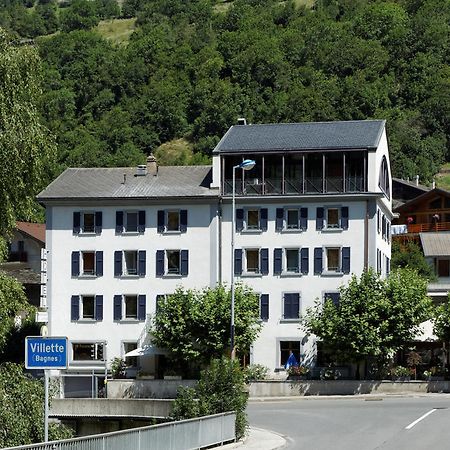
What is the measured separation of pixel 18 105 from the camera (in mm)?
30438

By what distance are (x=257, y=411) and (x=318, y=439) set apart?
13910mm

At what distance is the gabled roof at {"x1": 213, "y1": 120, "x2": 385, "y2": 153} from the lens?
234ft

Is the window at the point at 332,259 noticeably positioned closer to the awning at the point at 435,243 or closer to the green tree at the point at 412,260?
the green tree at the point at 412,260

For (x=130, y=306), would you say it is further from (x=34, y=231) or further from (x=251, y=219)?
(x=34, y=231)

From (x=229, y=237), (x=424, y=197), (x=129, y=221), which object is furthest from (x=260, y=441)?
(x=424, y=197)

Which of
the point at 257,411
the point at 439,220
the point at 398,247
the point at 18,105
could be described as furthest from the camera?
the point at 439,220

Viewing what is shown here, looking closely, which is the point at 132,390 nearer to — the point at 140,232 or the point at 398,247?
the point at 140,232

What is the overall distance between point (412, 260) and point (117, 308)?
37.9 metres

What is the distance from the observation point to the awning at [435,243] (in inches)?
4151

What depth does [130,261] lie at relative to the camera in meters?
73.1

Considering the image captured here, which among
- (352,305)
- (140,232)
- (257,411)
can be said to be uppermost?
(140,232)

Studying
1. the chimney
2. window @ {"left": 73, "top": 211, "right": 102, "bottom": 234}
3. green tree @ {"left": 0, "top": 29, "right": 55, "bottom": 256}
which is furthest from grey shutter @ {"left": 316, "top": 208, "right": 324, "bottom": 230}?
green tree @ {"left": 0, "top": 29, "right": 55, "bottom": 256}

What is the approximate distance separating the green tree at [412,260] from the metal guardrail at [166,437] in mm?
68138

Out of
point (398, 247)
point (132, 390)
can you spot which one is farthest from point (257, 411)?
point (398, 247)
